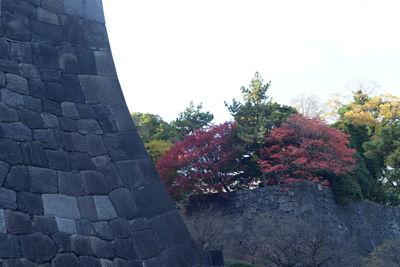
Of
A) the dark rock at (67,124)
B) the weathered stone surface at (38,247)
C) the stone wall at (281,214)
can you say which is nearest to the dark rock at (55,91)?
the dark rock at (67,124)

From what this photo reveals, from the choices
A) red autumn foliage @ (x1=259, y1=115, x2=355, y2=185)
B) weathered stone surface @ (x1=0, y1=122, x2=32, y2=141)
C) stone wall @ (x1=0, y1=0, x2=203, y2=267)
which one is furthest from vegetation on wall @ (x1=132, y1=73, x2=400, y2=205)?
weathered stone surface @ (x1=0, y1=122, x2=32, y2=141)

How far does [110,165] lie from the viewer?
5.52m

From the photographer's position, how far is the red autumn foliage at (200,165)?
17906 mm

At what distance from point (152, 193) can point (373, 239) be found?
54.9 feet

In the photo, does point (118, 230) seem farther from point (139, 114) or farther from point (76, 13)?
point (139, 114)

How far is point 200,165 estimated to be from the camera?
17859 millimetres

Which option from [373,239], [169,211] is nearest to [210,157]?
[373,239]

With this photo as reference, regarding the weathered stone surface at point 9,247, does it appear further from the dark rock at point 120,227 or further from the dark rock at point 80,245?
the dark rock at point 120,227

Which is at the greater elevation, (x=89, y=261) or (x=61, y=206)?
(x=61, y=206)

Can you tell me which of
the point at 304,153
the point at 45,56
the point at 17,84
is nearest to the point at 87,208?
the point at 17,84

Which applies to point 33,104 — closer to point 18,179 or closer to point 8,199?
point 18,179

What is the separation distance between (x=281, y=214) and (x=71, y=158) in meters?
12.9

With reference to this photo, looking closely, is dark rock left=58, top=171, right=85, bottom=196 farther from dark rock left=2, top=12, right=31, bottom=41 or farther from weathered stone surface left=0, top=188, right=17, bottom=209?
dark rock left=2, top=12, right=31, bottom=41

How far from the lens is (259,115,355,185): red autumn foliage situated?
17.9m
